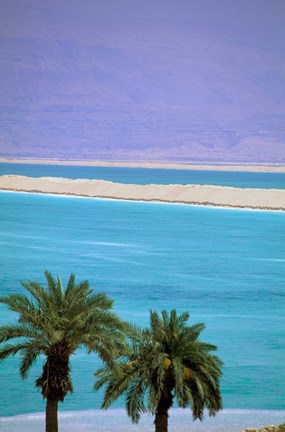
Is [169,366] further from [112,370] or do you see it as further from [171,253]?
[171,253]

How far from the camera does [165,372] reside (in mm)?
16297

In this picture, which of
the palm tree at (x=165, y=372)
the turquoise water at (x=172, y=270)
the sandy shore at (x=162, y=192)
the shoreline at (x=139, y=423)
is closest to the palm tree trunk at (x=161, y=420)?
the palm tree at (x=165, y=372)

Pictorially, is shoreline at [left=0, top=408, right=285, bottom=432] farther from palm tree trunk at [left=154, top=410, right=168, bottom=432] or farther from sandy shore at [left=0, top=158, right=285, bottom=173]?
sandy shore at [left=0, top=158, right=285, bottom=173]

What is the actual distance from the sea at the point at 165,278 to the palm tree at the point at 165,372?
12.7ft

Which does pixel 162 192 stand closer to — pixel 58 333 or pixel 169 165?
pixel 58 333

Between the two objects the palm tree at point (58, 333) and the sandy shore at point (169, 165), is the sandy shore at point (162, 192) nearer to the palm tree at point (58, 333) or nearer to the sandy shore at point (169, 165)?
the palm tree at point (58, 333)

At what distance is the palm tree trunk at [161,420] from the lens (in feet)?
54.7

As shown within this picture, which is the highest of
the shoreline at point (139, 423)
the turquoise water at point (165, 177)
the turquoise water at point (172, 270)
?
the turquoise water at point (165, 177)

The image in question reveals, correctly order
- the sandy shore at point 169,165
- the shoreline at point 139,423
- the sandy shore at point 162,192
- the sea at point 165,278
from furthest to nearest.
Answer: the sandy shore at point 169,165, the sandy shore at point 162,192, the sea at point 165,278, the shoreline at point 139,423

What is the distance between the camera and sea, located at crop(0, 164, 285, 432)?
71.8 feet

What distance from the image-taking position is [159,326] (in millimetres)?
16766

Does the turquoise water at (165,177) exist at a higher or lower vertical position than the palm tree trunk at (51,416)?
higher

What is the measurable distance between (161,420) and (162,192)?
67.9 meters

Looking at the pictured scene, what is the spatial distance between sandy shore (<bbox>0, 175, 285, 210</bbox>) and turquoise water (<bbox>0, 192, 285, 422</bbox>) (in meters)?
4.16
